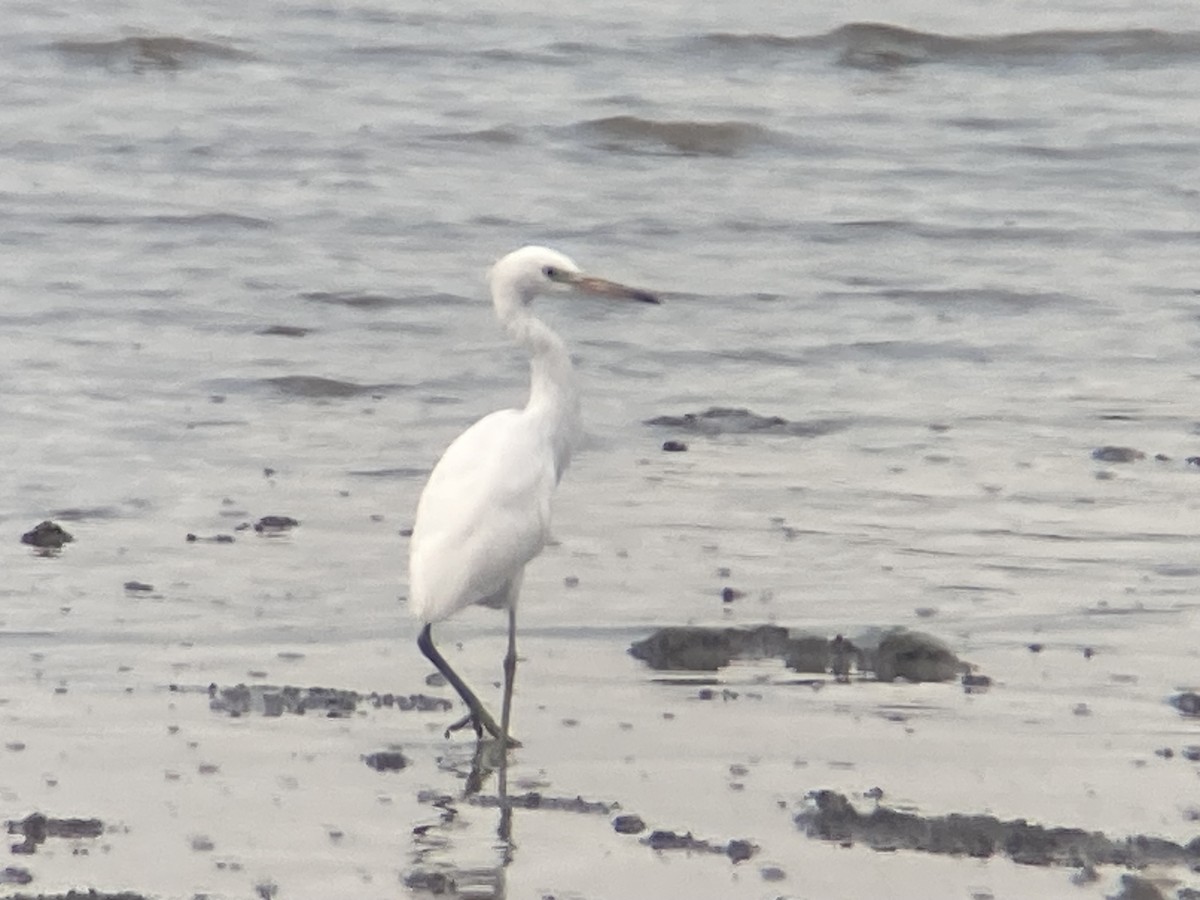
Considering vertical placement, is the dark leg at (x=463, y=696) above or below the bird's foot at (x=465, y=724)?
above

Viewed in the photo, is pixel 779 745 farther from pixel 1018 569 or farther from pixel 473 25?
A: pixel 473 25

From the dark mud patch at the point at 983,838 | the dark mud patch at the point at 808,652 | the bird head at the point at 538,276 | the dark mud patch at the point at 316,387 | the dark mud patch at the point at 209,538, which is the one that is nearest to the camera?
the dark mud patch at the point at 983,838

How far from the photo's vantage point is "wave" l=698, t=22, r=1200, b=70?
66.0ft

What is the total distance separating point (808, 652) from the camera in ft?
23.6

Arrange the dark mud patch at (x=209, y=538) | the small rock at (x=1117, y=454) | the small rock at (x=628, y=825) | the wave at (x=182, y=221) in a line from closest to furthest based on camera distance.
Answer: the small rock at (x=628, y=825) < the dark mud patch at (x=209, y=538) < the small rock at (x=1117, y=454) < the wave at (x=182, y=221)

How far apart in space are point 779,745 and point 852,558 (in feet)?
6.43

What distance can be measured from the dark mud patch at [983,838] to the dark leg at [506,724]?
0.68m

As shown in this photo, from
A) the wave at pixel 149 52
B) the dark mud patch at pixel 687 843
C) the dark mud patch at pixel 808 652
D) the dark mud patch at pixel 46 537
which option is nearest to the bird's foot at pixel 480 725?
the dark mud patch at pixel 808 652

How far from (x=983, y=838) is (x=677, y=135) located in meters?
12.2

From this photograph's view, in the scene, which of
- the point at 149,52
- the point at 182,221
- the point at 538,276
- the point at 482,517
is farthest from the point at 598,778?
the point at 149,52

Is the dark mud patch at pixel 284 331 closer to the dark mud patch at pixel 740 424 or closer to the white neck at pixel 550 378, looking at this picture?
the dark mud patch at pixel 740 424

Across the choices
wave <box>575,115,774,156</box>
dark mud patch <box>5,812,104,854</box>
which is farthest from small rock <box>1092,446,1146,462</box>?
wave <box>575,115,774,156</box>

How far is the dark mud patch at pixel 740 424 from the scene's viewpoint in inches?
404

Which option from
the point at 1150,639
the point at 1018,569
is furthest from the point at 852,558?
the point at 1150,639
